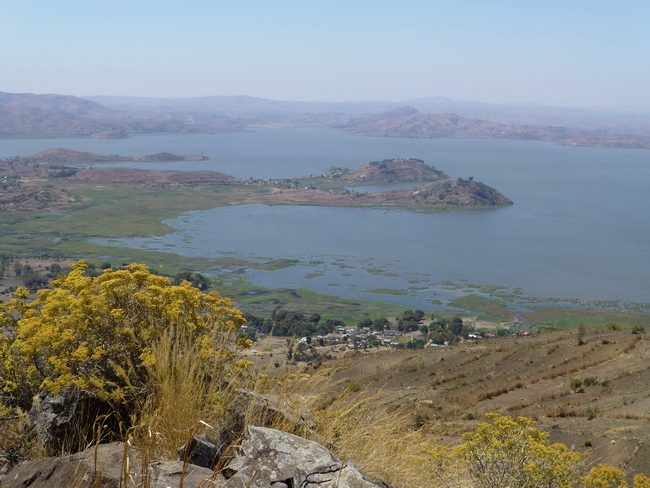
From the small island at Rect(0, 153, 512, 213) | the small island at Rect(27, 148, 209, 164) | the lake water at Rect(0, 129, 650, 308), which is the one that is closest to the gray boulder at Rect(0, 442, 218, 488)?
the lake water at Rect(0, 129, 650, 308)

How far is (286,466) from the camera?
8.27 ft

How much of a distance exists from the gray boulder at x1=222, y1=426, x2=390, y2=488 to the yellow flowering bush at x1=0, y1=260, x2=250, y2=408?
0.69 meters

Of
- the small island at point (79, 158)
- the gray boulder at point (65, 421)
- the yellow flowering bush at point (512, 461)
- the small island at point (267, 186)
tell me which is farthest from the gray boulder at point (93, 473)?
the small island at point (79, 158)

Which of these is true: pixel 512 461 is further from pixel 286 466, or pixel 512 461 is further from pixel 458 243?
pixel 458 243

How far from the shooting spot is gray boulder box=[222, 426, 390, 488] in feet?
→ 7.84

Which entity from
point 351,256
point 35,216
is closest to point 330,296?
point 351,256

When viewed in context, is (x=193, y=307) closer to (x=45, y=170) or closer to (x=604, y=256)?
(x=604, y=256)

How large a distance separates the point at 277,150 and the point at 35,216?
10854cm

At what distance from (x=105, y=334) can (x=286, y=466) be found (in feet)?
4.67

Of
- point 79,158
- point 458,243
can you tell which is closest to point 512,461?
point 458,243

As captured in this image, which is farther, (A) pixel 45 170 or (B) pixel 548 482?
(A) pixel 45 170

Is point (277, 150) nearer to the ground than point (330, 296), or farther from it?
farther from it

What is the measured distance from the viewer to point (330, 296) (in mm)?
41156

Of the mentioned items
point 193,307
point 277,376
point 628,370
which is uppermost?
point 193,307
